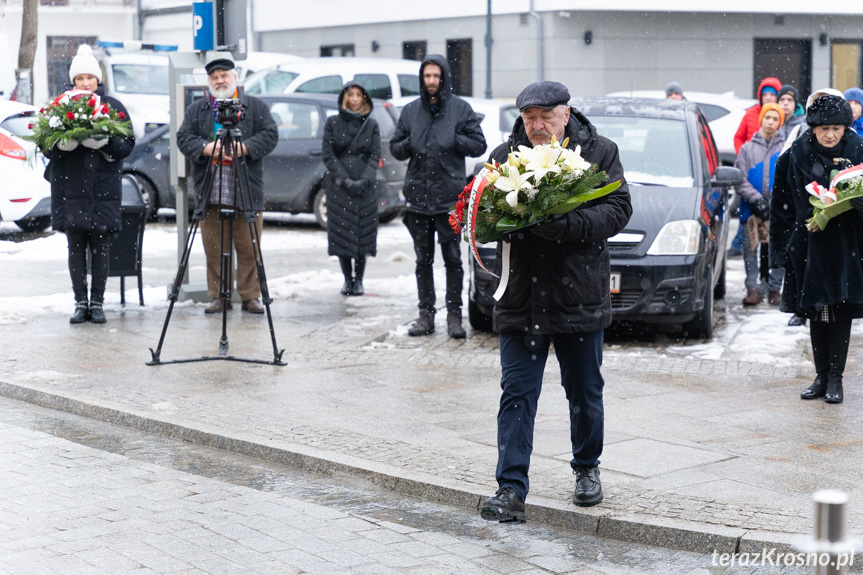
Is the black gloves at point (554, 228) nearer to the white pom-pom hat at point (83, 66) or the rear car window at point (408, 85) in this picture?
the white pom-pom hat at point (83, 66)

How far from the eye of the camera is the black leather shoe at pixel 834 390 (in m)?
7.70

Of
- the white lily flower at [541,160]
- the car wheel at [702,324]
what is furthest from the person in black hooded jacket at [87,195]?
the white lily flower at [541,160]

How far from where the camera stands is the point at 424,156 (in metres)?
9.88

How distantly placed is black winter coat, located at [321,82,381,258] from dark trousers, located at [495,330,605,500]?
6704mm

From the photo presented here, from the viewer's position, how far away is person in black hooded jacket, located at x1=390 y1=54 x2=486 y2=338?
984 cm

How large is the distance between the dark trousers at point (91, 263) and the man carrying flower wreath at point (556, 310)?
5776mm

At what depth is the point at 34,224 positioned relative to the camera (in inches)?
658

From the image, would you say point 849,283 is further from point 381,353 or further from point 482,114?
point 482,114

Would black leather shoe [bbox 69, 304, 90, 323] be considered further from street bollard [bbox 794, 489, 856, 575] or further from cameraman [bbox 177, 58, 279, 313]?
street bollard [bbox 794, 489, 856, 575]

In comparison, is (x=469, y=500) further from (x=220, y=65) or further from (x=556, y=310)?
(x=220, y=65)

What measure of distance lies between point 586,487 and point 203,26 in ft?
24.3

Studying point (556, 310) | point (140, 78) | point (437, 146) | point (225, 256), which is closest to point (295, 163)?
point (140, 78)

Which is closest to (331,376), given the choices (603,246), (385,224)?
(603,246)

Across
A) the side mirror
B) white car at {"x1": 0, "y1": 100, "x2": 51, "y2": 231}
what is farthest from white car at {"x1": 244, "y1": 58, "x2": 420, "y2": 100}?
the side mirror
